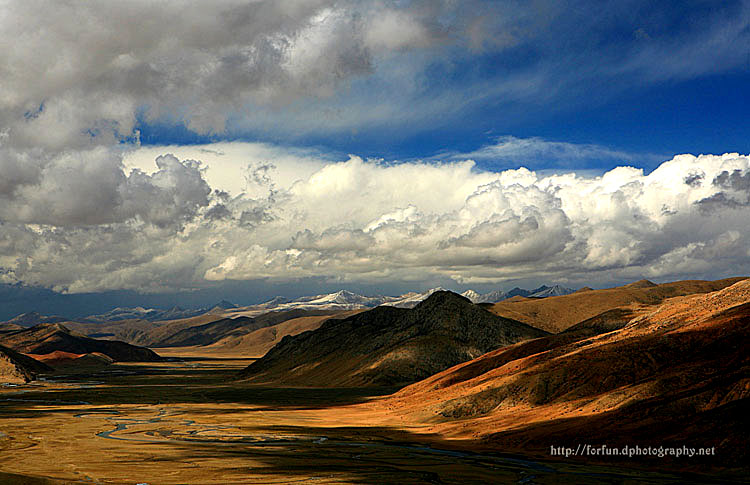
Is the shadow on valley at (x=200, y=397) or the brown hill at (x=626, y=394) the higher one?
the brown hill at (x=626, y=394)

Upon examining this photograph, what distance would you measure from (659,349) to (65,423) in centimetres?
8001

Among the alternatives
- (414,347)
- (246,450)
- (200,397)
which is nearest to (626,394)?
(246,450)

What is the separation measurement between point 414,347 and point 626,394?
99202mm

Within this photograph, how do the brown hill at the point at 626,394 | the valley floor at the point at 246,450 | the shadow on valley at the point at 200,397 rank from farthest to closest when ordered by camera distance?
1. the shadow on valley at the point at 200,397
2. the brown hill at the point at 626,394
3. the valley floor at the point at 246,450

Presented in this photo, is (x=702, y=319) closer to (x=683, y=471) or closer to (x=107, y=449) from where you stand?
(x=683, y=471)

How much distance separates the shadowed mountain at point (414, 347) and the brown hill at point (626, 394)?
46631 millimetres

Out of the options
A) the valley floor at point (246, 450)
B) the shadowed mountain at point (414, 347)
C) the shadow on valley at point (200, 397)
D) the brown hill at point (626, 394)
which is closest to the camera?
the valley floor at point (246, 450)

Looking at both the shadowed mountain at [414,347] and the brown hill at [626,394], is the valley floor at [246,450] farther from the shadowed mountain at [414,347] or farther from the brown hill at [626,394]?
the shadowed mountain at [414,347]

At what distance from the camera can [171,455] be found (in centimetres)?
5591

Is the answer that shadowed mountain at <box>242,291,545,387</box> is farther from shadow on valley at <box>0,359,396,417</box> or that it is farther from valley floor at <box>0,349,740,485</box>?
valley floor at <box>0,349,740,485</box>

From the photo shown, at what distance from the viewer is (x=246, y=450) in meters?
60.5

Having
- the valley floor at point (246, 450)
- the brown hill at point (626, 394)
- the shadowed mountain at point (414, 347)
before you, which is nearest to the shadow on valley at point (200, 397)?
the valley floor at point (246, 450)

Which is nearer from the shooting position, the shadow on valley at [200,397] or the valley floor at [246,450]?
the valley floor at [246,450]

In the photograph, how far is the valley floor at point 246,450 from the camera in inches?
1826
